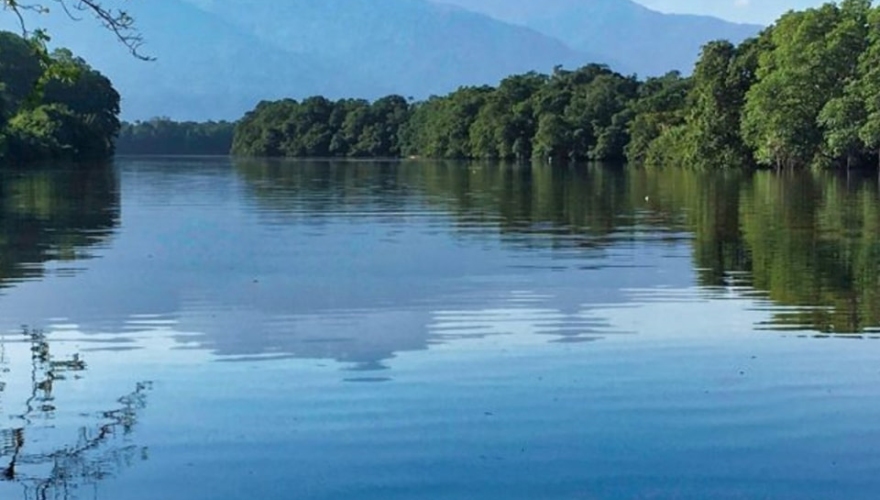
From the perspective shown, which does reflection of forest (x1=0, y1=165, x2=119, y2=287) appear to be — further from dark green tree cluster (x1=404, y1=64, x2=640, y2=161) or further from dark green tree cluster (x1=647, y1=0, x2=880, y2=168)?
dark green tree cluster (x1=404, y1=64, x2=640, y2=161)

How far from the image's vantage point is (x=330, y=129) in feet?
531

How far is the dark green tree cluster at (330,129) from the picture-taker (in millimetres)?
157750

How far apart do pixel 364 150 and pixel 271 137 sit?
15.3 m

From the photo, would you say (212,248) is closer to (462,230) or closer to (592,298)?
(462,230)

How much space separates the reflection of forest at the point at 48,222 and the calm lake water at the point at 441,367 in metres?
0.23

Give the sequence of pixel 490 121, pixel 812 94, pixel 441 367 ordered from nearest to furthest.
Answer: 1. pixel 441 367
2. pixel 812 94
3. pixel 490 121

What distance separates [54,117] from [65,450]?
9421 centimetres

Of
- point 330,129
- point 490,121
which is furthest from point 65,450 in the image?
point 330,129

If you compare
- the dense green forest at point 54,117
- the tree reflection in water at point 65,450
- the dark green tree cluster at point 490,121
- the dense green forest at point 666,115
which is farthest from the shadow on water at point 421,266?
the dark green tree cluster at point 490,121

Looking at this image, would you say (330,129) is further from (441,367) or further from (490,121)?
(441,367)

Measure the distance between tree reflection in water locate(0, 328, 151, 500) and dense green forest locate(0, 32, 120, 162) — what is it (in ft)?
190

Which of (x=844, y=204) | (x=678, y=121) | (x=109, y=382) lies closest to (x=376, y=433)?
(x=109, y=382)

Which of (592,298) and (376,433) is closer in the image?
(376,433)

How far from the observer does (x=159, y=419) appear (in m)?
9.62
